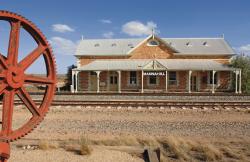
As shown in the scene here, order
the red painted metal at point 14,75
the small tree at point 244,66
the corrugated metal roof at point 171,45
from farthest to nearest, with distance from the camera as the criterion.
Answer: the corrugated metal roof at point 171,45 < the small tree at point 244,66 < the red painted metal at point 14,75

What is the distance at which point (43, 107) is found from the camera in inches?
191

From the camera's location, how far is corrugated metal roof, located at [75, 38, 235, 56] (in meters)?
32.4

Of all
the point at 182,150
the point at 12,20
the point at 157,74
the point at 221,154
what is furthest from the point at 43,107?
the point at 157,74

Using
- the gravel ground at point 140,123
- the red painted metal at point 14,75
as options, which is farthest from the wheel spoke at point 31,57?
the gravel ground at point 140,123

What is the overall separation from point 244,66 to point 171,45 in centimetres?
832

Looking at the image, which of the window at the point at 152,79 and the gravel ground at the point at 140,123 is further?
the window at the point at 152,79

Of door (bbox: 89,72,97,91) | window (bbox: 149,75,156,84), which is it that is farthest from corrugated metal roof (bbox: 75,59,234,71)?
window (bbox: 149,75,156,84)

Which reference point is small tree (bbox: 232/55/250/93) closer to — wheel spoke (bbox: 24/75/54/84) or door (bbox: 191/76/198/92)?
door (bbox: 191/76/198/92)

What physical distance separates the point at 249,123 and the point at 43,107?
30.8 ft

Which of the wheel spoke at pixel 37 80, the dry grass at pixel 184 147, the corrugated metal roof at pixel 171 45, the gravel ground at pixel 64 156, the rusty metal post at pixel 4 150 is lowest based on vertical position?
the dry grass at pixel 184 147

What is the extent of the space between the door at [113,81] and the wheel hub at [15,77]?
26.6 metres

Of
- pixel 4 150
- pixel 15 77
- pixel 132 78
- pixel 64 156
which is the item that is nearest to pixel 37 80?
pixel 15 77

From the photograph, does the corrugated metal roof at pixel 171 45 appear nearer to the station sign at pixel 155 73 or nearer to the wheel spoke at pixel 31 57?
the station sign at pixel 155 73

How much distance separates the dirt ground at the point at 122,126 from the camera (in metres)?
6.27
